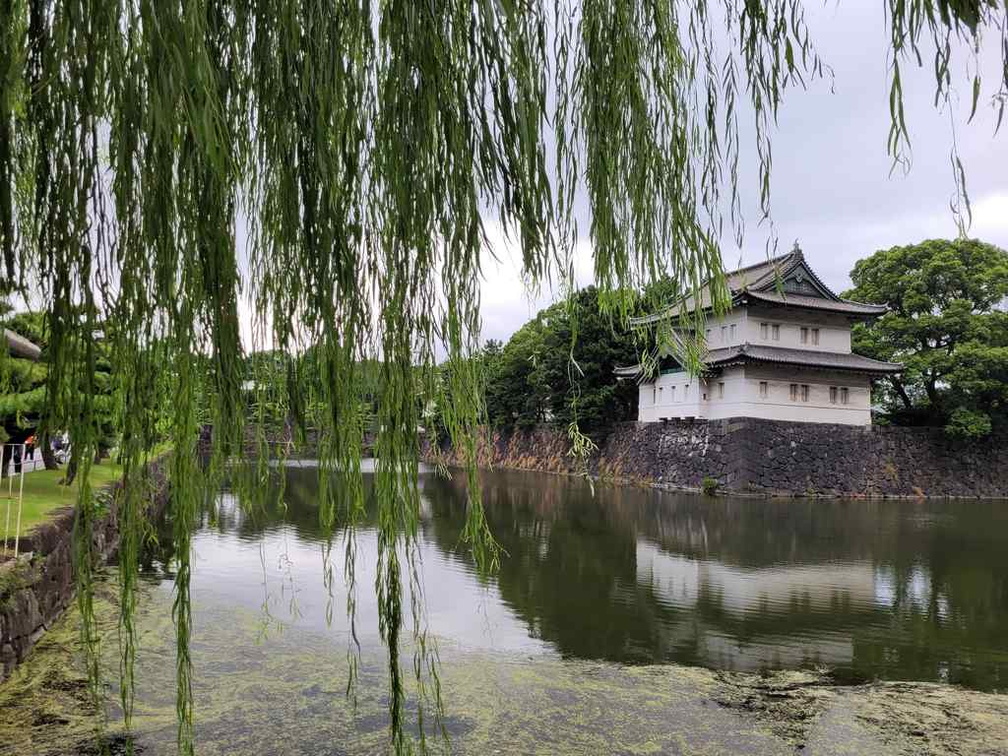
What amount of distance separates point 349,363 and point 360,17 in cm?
51

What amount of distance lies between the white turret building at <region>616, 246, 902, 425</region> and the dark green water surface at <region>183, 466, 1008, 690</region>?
17.7 feet

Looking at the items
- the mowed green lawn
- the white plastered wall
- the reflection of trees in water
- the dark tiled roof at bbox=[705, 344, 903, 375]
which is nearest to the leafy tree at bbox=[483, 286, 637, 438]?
the dark tiled roof at bbox=[705, 344, 903, 375]

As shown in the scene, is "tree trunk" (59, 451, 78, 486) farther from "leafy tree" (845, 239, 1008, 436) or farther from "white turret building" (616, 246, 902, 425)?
"leafy tree" (845, 239, 1008, 436)

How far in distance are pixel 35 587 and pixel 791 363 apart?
Answer: 52.1 feet

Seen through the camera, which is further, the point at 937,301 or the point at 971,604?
the point at 937,301

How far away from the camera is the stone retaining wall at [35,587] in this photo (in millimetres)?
3900

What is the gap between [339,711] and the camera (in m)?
3.80

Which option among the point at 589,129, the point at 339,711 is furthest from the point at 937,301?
the point at 589,129

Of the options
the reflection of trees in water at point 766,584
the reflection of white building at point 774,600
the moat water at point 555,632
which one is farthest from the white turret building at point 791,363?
the reflection of white building at point 774,600

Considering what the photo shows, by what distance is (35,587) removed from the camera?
450cm

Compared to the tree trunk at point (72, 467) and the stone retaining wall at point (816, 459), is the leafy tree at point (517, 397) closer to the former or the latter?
the stone retaining wall at point (816, 459)

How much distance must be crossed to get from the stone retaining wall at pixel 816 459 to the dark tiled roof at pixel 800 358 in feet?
4.67

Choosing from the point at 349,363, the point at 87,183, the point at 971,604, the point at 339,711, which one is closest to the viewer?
the point at 87,183

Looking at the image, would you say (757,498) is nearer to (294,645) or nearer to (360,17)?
(294,645)
